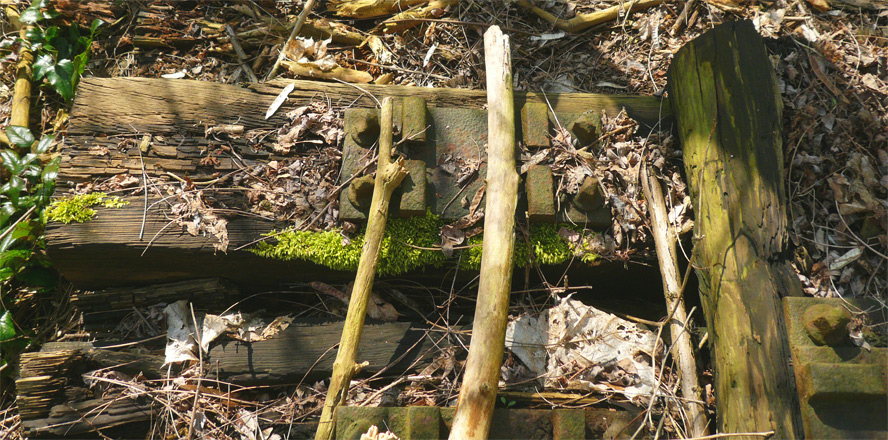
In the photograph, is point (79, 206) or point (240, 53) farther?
point (240, 53)

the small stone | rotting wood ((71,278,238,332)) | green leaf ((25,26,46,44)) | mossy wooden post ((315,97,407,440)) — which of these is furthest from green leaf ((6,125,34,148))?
the small stone

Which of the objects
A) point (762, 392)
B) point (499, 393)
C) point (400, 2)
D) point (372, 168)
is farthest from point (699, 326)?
point (400, 2)

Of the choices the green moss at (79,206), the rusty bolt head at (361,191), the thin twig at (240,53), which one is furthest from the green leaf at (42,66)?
the rusty bolt head at (361,191)

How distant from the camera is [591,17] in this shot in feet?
13.3

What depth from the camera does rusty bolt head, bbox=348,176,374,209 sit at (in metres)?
2.74

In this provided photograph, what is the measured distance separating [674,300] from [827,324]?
2.30 feet

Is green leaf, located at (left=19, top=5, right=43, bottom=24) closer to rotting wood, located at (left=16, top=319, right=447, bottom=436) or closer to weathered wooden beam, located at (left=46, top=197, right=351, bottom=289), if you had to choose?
weathered wooden beam, located at (left=46, top=197, right=351, bottom=289)

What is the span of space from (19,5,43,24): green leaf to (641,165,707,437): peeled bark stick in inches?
165

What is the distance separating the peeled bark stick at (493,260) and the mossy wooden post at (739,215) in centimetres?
102

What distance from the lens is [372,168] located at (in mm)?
2969

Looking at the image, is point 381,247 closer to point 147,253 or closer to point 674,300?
point 147,253

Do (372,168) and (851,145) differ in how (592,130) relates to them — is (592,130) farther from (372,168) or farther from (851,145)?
(851,145)

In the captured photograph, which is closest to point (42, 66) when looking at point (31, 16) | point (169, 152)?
point (31, 16)

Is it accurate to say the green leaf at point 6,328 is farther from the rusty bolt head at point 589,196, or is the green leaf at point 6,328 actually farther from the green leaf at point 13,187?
the rusty bolt head at point 589,196
